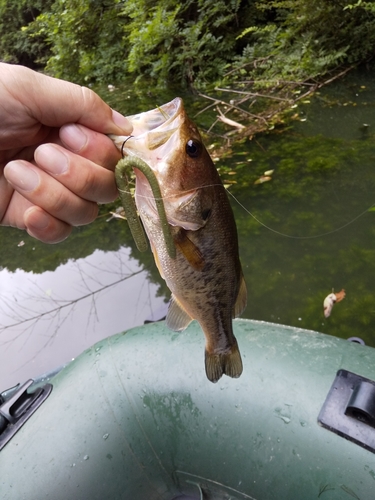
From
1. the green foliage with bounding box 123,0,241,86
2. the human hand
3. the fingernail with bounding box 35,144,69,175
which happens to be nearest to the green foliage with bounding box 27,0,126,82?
the green foliage with bounding box 123,0,241,86

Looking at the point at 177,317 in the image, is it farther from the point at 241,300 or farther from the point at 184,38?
the point at 184,38

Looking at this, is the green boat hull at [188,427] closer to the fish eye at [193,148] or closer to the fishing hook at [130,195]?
the fishing hook at [130,195]

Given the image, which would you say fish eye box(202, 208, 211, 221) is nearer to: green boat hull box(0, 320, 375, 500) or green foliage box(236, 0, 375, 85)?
green boat hull box(0, 320, 375, 500)

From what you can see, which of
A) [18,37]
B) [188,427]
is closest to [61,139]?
[188,427]

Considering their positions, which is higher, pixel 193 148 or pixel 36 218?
pixel 193 148

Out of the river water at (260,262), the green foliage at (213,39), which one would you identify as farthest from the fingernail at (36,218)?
the green foliage at (213,39)

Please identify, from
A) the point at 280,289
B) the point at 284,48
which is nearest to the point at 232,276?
the point at 280,289

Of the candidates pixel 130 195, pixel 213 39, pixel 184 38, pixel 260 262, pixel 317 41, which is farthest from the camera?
pixel 184 38
